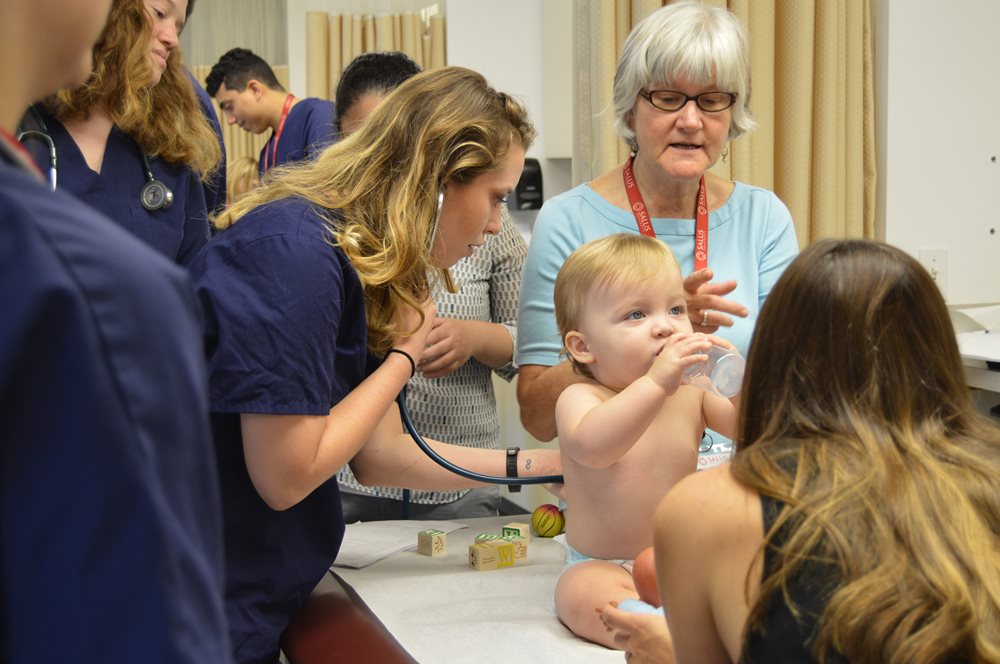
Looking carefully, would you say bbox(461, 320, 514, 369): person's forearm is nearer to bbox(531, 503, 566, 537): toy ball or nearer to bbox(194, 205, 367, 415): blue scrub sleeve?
bbox(531, 503, 566, 537): toy ball

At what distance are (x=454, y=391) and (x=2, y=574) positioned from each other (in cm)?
187

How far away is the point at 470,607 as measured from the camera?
164cm

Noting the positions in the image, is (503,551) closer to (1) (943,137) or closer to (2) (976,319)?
(2) (976,319)

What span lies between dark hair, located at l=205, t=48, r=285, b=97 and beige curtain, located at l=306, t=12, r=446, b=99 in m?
0.17

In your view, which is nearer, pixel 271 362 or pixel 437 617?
pixel 271 362

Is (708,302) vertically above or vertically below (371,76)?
below

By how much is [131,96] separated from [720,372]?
1.10 metres

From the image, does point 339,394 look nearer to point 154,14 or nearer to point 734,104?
point 154,14

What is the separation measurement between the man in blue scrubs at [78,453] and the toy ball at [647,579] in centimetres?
92

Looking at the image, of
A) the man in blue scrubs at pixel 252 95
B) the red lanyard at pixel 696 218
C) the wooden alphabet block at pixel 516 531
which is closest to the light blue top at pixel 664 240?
the red lanyard at pixel 696 218

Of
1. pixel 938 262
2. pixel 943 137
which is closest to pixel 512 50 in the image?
pixel 943 137

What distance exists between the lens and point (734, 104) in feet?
6.61

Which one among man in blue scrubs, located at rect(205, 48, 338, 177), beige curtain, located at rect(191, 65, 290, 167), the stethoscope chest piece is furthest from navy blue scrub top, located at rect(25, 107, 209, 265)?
beige curtain, located at rect(191, 65, 290, 167)

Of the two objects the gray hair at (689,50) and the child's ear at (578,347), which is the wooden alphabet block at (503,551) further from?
the gray hair at (689,50)
